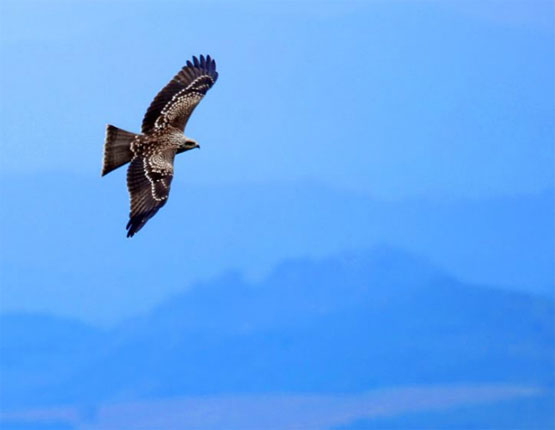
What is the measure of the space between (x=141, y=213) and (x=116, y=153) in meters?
1.14

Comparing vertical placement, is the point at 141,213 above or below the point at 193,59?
below

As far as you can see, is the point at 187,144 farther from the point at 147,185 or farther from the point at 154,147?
the point at 147,185

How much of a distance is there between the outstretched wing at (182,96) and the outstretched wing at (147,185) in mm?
817

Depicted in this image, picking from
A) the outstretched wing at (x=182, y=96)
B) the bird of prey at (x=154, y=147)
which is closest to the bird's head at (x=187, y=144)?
the bird of prey at (x=154, y=147)

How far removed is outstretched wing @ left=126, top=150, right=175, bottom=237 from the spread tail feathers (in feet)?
0.50

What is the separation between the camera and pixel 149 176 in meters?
16.5

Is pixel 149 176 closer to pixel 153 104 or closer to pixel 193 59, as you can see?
pixel 153 104

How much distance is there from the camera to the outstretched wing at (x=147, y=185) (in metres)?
15.9

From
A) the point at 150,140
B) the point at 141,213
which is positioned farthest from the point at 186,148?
the point at 141,213

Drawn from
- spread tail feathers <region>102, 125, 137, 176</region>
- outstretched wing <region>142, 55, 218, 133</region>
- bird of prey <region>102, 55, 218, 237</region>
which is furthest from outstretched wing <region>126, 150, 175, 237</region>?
outstretched wing <region>142, 55, 218, 133</region>

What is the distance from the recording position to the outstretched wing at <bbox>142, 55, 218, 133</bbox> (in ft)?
57.9

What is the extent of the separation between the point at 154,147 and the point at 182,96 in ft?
5.16

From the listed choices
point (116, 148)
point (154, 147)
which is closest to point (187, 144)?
point (154, 147)

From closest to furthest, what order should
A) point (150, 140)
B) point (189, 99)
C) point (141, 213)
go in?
point (141, 213), point (150, 140), point (189, 99)
